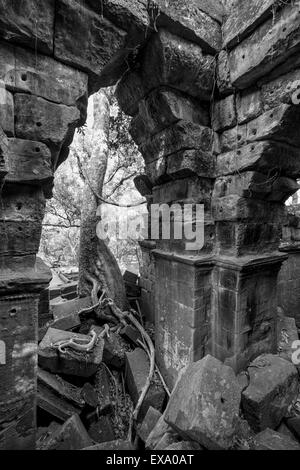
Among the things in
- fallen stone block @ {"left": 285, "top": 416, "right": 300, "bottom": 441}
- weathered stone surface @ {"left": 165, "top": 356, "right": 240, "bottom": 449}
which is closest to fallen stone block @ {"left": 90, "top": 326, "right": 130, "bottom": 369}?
weathered stone surface @ {"left": 165, "top": 356, "right": 240, "bottom": 449}

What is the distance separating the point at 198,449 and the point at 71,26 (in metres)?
2.96

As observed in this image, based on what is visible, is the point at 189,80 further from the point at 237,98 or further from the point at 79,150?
the point at 79,150

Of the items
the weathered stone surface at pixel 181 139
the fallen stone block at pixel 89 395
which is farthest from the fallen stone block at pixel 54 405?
the weathered stone surface at pixel 181 139

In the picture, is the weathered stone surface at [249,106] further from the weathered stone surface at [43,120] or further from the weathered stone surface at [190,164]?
the weathered stone surface at [43,120]

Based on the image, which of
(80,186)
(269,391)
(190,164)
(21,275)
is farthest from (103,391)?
(80,186)

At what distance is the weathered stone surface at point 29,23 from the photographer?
1439 mm

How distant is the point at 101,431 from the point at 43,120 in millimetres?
2784

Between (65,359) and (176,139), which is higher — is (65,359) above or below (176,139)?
below

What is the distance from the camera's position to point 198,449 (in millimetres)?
1443

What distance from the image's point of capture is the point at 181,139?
2410 millimetres

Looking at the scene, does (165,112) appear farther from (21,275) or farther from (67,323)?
(67,323)

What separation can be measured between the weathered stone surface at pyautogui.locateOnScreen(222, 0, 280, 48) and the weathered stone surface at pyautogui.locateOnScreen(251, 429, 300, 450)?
3293 millimetres

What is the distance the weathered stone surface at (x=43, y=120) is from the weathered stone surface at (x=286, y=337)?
3456 mm

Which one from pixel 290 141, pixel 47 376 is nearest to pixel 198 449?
pixel 47 376
